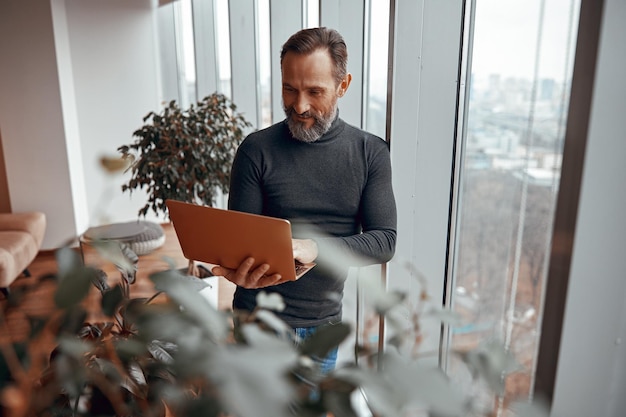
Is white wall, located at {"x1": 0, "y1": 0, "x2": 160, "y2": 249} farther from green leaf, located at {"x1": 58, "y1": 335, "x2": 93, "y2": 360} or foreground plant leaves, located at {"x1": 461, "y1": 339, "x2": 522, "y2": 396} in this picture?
foreground plant leaves, located at {"x1": 461, "y1": 339, "x2": 522, "y2": 396}

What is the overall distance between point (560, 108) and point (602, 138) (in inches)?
20.0

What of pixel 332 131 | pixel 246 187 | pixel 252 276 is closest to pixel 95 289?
pixel 252 276

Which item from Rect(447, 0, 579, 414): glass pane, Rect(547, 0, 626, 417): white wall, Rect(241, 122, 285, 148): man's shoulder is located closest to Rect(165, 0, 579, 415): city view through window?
Rect(447, 0, 579, 414): glass pane

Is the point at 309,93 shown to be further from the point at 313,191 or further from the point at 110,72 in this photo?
the point at 110,72

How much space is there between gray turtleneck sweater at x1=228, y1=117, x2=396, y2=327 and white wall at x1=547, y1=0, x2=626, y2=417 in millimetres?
646

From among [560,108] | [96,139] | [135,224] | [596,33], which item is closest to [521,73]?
[560,108]

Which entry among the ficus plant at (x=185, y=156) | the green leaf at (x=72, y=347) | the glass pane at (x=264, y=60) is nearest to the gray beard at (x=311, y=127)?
the green leaf at (x=72, y=347)

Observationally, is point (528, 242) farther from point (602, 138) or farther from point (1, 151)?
point (1, 151)

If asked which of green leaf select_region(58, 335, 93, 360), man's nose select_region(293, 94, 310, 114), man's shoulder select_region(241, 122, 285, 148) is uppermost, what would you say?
man's nose select_region(293, 94, 310, 114)

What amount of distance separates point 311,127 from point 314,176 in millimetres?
145

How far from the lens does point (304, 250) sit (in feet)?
3.91

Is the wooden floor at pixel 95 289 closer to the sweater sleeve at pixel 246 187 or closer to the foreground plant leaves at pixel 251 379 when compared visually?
the foreground plant leaves at pixel 251 379

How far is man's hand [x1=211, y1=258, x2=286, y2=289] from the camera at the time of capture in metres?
1.18

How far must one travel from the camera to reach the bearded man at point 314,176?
1348 mm
